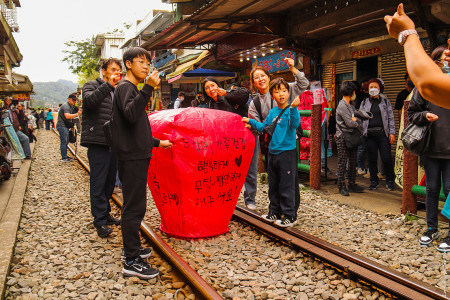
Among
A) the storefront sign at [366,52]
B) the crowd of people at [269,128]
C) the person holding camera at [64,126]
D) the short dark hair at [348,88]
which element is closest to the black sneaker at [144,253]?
the crowd of people at [269,128]

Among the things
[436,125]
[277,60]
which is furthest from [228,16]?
[436,125]

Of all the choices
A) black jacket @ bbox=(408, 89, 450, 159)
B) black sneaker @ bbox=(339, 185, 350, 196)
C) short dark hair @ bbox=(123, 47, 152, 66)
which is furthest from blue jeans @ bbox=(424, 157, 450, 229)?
short dark hair @ bbox=(123, 47, 152, 66)

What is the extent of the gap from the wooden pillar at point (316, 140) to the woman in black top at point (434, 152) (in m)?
2.70

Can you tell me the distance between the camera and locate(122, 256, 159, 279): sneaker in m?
3.55

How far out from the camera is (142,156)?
3.51m

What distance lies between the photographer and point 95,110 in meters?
4.86

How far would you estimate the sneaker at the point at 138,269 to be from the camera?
3.55 metres

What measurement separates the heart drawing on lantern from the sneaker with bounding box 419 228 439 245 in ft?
7.07

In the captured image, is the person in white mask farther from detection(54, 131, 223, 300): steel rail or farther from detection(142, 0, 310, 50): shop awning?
detection(54, 131, 223, 300): steel rail

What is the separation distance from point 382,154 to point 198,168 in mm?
4330

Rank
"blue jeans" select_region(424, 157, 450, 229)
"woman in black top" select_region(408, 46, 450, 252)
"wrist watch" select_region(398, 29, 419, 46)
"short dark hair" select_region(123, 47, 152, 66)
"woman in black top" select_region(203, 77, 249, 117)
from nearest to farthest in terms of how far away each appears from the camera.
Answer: "wrist watch" select_region(398, 29, 419, 46)
"short dark hair" select_region(123, 47, 152, 66)
"woman in black top" select_region(408, 46, 450, 252)
"blue jeans" select_region(424, 157, 450, 229)
"woman in black top" select_region(203, 77, 249, 117)

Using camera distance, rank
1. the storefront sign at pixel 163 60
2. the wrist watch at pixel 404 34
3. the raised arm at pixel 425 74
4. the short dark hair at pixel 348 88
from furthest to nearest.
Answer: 1. the storefront sign at pixel 163 60
2. the short dark hair at pixel 348 88
3. the wrist watch at pixel 404 34
4. the raised arm at pixel 425 74

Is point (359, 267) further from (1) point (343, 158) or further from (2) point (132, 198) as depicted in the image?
(1) point (343, 158)

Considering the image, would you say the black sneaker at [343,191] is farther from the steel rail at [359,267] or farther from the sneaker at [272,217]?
the steel rail at [359,267]
